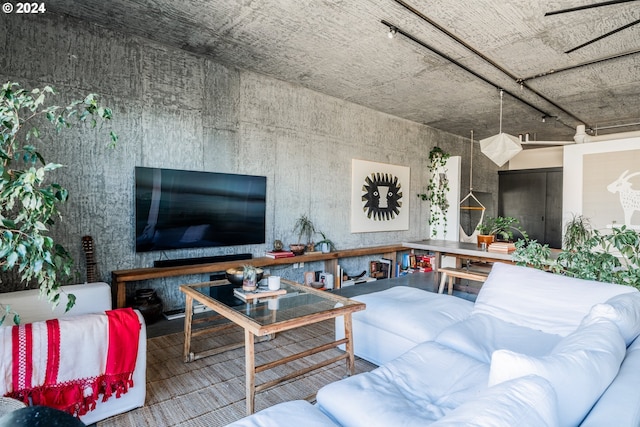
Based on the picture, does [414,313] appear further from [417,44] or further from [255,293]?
→ [417,44]

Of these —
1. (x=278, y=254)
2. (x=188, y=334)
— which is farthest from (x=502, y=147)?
(x=188, y=334)

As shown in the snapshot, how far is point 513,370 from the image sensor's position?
1.00 m

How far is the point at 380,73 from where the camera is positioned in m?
4.39

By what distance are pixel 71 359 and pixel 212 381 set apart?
3.07 ft

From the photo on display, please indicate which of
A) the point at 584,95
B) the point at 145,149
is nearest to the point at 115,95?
the point at 145,149

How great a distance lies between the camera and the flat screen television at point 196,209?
364 cm

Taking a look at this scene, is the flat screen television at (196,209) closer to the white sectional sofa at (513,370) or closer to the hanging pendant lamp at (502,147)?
the white sectional sofa at (513,370)

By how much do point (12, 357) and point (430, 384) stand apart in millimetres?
1966

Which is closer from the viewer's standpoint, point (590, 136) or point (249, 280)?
point (249, 280)

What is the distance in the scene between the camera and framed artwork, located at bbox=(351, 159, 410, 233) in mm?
5699

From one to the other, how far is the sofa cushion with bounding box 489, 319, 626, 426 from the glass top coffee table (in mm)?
1194

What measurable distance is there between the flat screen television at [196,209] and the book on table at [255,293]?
1.48 meters

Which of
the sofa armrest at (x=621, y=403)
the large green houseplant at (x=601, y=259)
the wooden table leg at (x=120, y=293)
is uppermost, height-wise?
the large green houseplant at (x=601, y=259)

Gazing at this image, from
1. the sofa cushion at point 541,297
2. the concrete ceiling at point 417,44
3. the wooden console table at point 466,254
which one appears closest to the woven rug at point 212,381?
the sofa cushion at point 541,297
